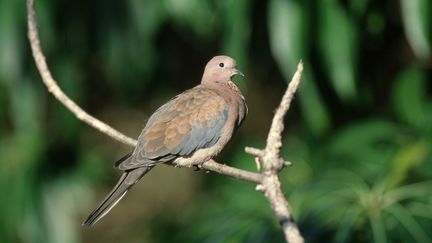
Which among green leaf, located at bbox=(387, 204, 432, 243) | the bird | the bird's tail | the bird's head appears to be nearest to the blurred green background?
green leaf, located at bbox=(387, 204, 432, 243)

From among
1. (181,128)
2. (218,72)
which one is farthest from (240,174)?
(218,72)

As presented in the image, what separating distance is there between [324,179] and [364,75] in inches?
48.9

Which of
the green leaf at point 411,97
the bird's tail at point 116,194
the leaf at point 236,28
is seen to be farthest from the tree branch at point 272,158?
the green leaf at point 411,97

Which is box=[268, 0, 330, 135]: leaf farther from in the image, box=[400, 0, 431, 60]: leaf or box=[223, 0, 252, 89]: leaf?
box=[400, 0, 431, 60]: leaf

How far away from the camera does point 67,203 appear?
16.4 ft

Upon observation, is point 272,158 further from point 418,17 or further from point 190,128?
point 418,17

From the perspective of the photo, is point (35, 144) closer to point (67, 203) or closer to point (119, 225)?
point (67, 203)

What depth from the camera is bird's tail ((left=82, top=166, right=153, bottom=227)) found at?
2215 millimetres

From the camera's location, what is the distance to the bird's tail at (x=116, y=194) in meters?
2.21

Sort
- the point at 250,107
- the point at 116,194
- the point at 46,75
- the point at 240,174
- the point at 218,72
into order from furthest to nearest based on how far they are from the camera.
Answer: the point at 250,107 < the point at 218,72 < the point at 116,194 < the point at 46,75 < the point at 240,174

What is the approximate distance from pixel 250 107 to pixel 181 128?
312 centimetres

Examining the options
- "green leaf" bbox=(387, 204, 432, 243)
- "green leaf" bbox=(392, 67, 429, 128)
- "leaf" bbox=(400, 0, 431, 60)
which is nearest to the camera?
"green leaf" bbox=(387, 204, 432, 243)

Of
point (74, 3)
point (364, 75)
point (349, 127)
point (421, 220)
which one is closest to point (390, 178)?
point (421, 220)

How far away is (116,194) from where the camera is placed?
95.4 inches
